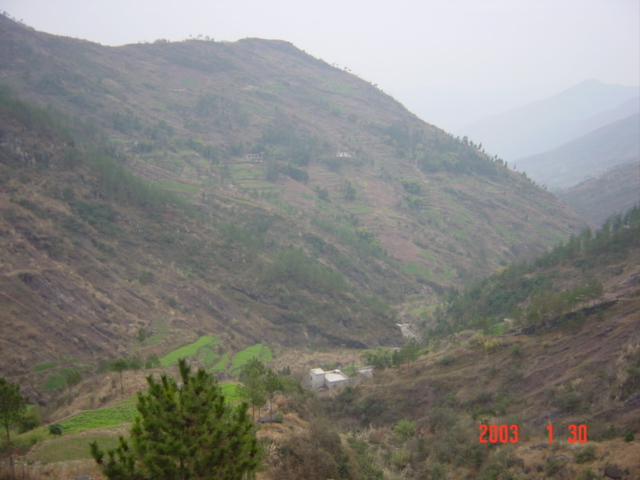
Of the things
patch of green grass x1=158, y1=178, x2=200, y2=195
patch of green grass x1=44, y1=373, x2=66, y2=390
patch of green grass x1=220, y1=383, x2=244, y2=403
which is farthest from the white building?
patch of green grass x1=158, y1=178, x2=200, y2=195

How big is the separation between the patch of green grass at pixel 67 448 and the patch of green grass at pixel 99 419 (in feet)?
3.81

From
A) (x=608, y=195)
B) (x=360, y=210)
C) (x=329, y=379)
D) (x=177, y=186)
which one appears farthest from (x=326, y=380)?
(x=608, y=195)

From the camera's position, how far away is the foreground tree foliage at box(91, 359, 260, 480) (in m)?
7.89

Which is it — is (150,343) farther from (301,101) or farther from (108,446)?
(301,101)

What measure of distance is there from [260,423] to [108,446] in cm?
514

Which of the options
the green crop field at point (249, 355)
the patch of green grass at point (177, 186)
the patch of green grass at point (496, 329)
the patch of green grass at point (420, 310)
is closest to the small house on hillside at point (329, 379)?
the green crop field at point (249, 355)

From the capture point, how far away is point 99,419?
16.8 metres

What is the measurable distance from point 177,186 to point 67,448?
42.7 meters

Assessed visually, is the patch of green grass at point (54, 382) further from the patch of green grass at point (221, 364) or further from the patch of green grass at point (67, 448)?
the patch of green grass at point (67, 448)

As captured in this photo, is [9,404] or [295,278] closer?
[9,404]

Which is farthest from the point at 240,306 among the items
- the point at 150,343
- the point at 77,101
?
the point at 77,101

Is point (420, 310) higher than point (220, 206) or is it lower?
lower

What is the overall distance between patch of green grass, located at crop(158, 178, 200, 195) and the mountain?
7485 centimetres

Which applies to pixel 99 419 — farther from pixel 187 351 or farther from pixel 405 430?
pixel 187 351
